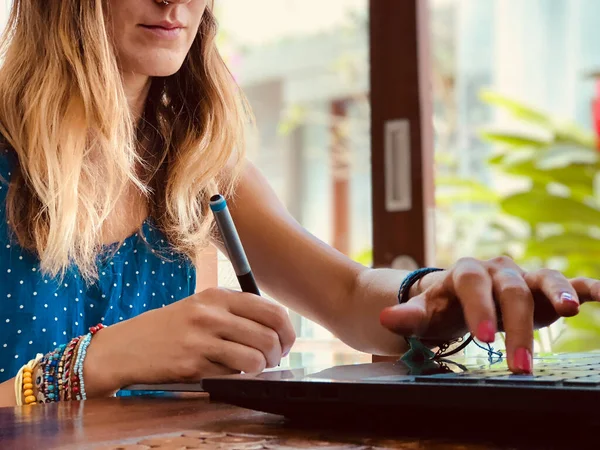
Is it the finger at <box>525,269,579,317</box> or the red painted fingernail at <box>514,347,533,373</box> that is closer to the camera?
the red painted fingernail at <box>514,347,533,373</box>

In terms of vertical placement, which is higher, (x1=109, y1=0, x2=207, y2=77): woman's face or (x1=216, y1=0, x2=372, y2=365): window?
(x1=216, y1=0, x2=372, y2=365): window

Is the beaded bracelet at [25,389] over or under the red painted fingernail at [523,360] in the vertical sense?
under

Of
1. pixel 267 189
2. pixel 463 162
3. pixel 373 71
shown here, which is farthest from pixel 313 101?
pixel 267 189

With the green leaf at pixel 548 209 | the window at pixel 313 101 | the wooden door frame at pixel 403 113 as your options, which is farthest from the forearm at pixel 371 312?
the window at pixel 313 101

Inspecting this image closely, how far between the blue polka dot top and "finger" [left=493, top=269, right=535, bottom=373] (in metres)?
0.61

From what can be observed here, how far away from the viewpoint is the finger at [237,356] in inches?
25.2

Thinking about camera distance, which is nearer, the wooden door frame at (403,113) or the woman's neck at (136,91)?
the woman's neck at (136,91)

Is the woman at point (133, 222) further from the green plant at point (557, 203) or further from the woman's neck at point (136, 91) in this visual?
the green plant at point (557, 203)

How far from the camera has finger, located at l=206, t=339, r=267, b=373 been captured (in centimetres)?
64

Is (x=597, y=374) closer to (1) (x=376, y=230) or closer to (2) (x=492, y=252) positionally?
(1) (x=376, y=230)

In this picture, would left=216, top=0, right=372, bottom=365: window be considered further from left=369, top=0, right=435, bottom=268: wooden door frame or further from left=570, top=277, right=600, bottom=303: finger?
left=570, top=277, right=600, bottom=303: finger

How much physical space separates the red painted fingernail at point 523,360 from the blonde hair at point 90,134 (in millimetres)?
615

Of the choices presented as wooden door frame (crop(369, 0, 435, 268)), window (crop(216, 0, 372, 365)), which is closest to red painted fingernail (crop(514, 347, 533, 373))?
wooden door frame (crop(369, 0, 435, 268))

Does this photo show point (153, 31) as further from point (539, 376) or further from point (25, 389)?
point (539, 376)
